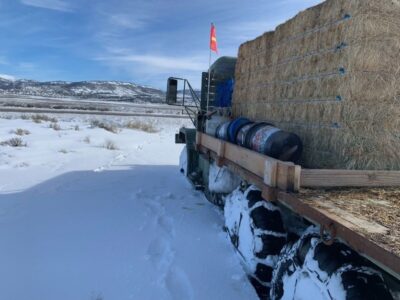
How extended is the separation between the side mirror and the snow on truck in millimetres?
2199

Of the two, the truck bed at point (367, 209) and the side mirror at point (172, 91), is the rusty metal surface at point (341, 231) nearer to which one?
the truck bed at point (367, 209)

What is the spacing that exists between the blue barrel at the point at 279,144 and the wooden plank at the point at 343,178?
1.22 meters

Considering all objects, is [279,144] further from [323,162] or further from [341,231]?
[341,231]

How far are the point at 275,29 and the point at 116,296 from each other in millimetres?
4883

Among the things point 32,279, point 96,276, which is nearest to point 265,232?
point 96,276

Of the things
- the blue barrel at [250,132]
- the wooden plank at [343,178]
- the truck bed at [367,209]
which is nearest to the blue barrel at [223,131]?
the blue barrel at [250,132]

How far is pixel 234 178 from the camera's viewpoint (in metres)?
6.16

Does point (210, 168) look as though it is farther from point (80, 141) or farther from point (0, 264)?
point (80, 141)

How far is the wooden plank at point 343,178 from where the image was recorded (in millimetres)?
3652

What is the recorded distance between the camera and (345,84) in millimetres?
4402

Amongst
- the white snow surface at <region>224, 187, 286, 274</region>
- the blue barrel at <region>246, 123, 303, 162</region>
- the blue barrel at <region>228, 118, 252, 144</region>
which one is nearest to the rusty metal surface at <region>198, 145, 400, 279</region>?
the white snow surface at <region>224, 187, 286, 274</region>

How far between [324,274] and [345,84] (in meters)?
2.59

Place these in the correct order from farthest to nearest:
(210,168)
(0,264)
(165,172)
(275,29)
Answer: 1. (165,172)
2. (210,168)
3. (275,29)
4. (0,264)

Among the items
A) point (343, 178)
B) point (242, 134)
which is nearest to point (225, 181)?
point (242, 134)
